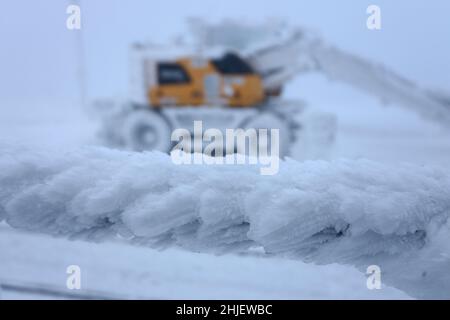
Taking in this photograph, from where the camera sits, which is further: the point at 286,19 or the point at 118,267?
the point at 286,19

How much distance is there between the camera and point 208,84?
2.52 meters

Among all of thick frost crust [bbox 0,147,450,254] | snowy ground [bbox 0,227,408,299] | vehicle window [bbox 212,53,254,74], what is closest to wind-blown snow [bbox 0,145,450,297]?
thick frost crust [bbox 0,147,450,254]

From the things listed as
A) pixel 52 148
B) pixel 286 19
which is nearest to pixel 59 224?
pixel 52 148

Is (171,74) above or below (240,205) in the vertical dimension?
above

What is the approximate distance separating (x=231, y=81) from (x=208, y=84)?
13 cm

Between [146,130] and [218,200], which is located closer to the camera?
[218,200]

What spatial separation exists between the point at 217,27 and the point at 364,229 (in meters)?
2.57

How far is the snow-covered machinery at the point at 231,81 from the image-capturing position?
2496mm

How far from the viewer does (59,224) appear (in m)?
0.21

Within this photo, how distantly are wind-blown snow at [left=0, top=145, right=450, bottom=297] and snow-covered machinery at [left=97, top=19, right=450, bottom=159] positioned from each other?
219 centimetres

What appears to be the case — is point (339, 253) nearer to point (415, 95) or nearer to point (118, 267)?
point (118, 267)

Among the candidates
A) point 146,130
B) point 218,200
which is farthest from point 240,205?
point 146,130

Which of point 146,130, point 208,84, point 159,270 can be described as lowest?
point 159,270

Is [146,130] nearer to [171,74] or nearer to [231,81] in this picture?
[171,74]
